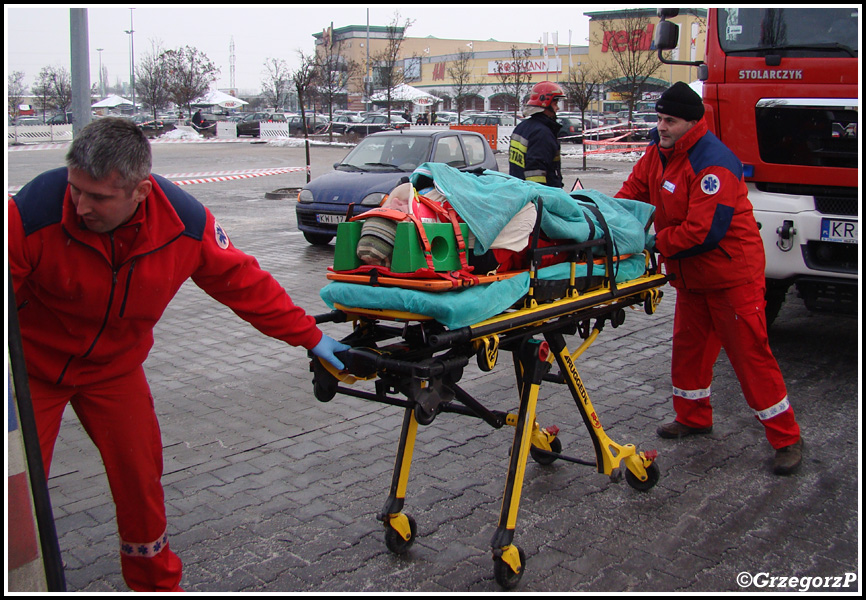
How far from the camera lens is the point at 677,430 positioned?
4855 millimetres

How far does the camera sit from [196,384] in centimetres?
582

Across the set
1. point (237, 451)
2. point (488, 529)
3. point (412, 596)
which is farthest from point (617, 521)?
point (237, 451)

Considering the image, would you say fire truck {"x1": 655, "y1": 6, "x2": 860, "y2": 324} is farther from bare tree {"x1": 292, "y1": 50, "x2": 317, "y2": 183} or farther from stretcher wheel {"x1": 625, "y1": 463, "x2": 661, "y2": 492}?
bare tree {"x1": 292, "y1": 50, "x2": 317, "y2": 183}

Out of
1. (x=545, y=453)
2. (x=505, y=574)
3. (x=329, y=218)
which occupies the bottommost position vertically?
(x=505, y=574)

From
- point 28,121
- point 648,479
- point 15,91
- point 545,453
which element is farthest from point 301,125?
point 648,479

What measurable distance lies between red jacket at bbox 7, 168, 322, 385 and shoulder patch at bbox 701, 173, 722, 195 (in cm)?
259

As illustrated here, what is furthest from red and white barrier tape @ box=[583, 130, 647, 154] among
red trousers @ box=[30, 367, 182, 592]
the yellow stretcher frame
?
red trousers @ box=[30, 367, 182, 592]

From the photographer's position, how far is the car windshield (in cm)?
1197

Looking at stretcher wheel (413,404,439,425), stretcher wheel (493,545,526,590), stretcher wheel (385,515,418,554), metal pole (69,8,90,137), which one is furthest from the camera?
metal pole (69,8,90,137)

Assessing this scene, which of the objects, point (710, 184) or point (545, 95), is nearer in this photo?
point (710, 184)

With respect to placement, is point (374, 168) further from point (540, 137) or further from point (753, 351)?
point (753, 351)

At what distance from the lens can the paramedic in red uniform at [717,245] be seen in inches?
168

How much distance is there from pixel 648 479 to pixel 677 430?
856 millimetres

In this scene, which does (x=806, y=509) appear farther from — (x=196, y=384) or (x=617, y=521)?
(x=196, y=384)
